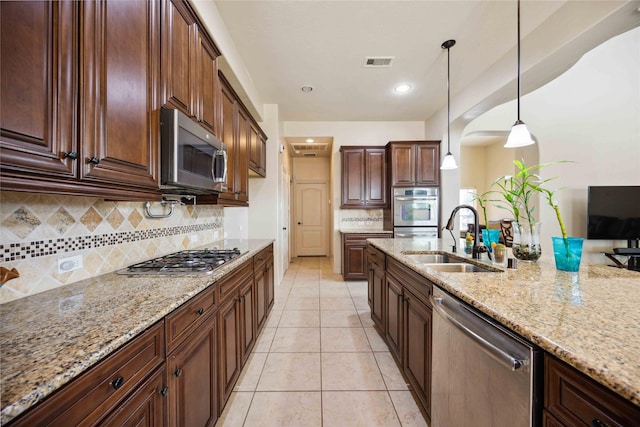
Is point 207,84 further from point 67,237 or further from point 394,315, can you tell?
point 394,315

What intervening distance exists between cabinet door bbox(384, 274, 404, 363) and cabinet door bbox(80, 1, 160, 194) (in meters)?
1.71

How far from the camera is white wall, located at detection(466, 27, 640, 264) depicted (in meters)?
3.56

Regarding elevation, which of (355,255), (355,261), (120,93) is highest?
(120,93)

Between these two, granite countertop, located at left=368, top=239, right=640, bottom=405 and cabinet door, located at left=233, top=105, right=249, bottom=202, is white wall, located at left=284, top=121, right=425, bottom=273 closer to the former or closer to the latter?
cabinet door, located at left=233, top=105, right=249, bottom=202

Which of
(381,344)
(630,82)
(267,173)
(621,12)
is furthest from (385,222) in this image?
(630,82)

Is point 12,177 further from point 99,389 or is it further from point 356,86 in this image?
point 356,86

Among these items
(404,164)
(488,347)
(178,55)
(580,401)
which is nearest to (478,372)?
(488,347)

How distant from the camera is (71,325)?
0.73 metres

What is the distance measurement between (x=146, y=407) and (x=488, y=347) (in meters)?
1.16

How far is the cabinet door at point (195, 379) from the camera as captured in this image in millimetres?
957

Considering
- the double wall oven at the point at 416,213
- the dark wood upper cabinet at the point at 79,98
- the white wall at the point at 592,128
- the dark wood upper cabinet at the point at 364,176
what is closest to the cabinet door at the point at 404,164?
the double wall oven at the point at 416,213

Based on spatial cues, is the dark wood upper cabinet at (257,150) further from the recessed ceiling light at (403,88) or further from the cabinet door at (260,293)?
the recessed ceiling light at (403,88)

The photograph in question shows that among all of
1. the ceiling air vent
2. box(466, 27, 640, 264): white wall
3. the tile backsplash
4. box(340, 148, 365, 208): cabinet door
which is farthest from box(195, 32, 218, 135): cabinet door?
box(466, 27, 640, 264): white wall

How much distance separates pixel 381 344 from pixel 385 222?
289cm
